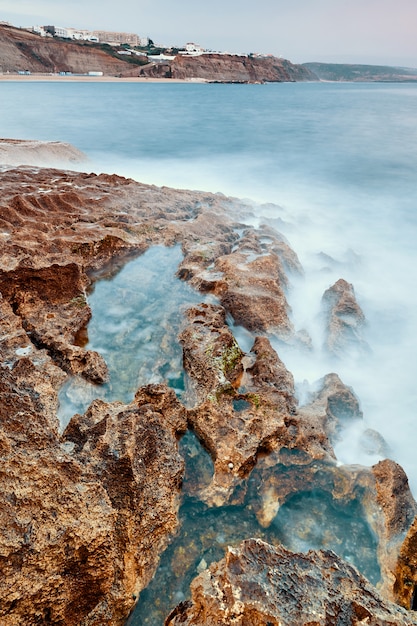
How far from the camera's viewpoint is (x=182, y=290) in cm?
619

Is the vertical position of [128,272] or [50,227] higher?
[50,227]

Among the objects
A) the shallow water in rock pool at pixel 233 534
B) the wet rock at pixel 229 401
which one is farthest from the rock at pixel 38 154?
the shallow water in rock pool at pixel 233 534

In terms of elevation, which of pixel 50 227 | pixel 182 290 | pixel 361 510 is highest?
pixel 50 227

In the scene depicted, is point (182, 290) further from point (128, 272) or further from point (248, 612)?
point (248, 612)

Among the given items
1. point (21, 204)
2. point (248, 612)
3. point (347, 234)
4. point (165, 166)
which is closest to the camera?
point (248, 612)

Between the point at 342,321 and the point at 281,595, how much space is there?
187 inches

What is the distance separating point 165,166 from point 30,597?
16542 millimetres

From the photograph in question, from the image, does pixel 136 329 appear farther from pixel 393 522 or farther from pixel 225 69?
pixel 225 69

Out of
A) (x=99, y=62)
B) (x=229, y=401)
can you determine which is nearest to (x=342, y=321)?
(x=229, y=401)

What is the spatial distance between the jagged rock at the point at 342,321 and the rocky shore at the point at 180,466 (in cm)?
3

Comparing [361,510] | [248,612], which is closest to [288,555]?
[248,612]

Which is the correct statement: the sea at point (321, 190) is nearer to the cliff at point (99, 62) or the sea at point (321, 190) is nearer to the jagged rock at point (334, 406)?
the jagged rock at point (334, 406)

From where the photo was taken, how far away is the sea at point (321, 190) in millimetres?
5676

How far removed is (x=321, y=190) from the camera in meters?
15.0
